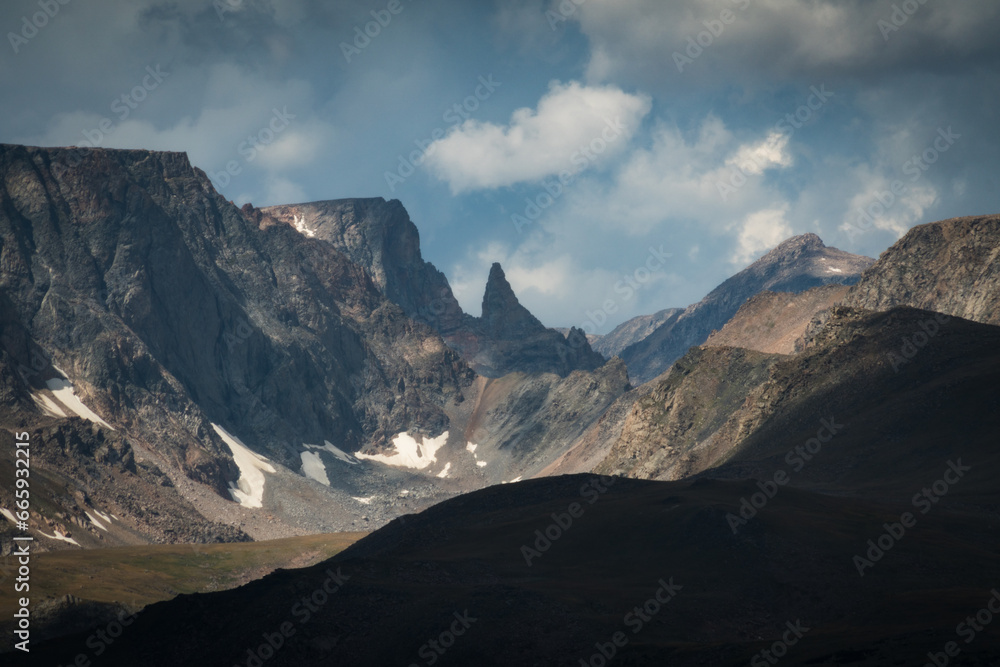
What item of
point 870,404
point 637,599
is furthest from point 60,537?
point 870,404

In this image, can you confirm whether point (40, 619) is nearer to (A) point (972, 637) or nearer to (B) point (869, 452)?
(A) point (972, 637)

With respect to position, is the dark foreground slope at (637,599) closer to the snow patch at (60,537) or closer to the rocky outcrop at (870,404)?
the rocky outcrop at (870,404)

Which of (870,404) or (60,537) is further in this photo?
(60,537)

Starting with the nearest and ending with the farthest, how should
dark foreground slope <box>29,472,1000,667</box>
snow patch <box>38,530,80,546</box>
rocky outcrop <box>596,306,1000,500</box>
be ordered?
dark foreground slope <box>29,472,1000,667</box> < rocky outcrop <box>596,306,1000,500</box> < snow patch <box>38,530,80,546</box>

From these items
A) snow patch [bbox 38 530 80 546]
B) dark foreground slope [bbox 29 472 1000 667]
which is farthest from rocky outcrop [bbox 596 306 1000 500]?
snow patch [bbox 38 530 80 546]

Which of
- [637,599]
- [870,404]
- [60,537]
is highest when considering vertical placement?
[60,537]

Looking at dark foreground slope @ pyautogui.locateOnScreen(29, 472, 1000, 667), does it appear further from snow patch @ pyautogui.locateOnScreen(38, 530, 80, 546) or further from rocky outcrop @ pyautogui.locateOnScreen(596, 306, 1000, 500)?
snow patch @ pyautogui.locateOnScreen(38, 530, 80, 546)

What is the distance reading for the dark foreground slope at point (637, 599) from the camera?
6712 cm

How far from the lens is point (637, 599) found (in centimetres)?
8350

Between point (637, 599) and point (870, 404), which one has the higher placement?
point (870, 404)

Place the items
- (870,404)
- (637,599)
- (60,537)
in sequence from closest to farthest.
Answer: (637,599) → (870,404) → (60,537)

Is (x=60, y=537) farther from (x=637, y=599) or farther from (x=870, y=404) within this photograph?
(x=870, y=404)

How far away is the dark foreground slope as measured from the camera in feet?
220

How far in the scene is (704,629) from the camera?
78.1 m
